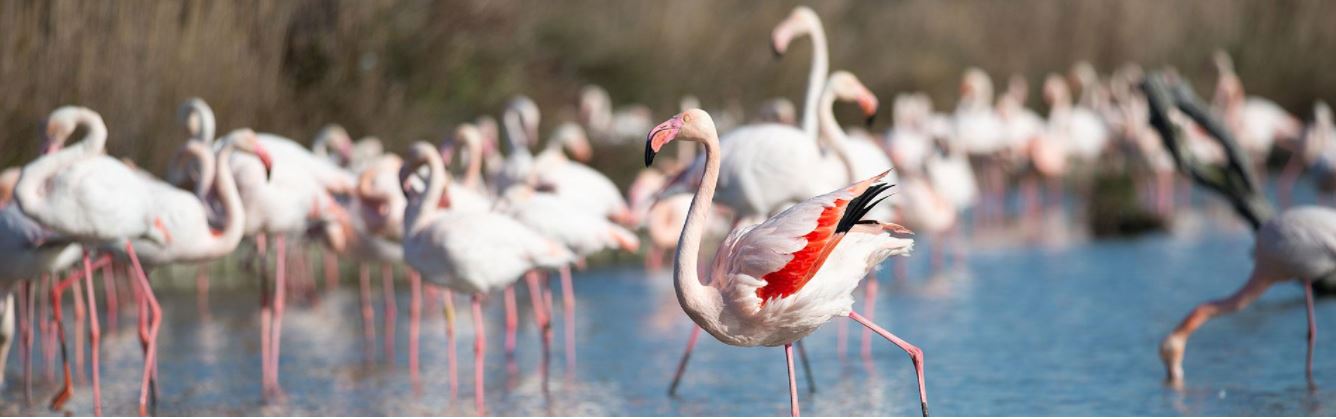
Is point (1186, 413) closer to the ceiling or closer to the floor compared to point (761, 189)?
closer to the floor

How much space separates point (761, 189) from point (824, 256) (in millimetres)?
2208

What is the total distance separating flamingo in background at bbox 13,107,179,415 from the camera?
6.50m

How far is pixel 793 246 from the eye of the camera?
515 cm

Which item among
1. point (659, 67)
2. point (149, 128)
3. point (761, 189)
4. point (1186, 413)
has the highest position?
point (659, 67)

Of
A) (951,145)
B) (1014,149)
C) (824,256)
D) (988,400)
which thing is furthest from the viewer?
(1014,149)

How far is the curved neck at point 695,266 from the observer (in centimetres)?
522

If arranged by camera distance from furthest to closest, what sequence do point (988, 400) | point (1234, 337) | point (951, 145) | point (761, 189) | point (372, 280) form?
point (951, 145) < point (372, 280) < point (1234, 337) < point (761, 189) < point (988, 400)

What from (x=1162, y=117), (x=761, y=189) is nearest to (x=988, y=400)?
(x=761, y=189)

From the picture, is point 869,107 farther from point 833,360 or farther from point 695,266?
point 695,266

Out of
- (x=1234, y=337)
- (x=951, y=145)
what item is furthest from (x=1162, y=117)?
(x=951, y=145)

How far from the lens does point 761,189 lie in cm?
749

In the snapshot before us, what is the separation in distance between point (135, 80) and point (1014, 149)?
31.3 ft

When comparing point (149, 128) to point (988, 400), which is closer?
point (988, 400)

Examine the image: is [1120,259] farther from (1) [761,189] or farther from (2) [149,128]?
(2) [149,128]
